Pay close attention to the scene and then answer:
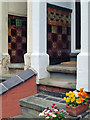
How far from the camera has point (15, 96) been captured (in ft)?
8.65

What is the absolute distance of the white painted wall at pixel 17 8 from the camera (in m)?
4.71

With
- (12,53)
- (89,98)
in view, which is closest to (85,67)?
(89,98)

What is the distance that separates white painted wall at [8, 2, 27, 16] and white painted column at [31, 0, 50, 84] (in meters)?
1.92

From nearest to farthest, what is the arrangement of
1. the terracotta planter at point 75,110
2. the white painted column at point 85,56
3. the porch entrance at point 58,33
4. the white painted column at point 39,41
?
1. the terracotta planter at point 75,110
2. the white painted column at point 85,56
3. the white painted column at point 39,41
4. the porch entrance at point 58,33

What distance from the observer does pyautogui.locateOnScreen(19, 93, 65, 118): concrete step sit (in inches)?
88.1

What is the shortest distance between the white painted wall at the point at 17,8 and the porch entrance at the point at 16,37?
0.40 ft

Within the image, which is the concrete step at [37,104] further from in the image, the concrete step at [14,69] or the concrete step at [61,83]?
the concrete step at [14,69]

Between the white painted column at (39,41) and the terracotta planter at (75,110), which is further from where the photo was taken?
the white painted column at (39,41)

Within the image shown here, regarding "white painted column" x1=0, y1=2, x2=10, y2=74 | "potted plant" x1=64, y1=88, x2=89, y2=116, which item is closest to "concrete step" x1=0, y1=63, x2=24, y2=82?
"white painted column" x1=0, y1=2, x2=10, y2=74

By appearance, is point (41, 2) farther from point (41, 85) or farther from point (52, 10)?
point (41, 85)

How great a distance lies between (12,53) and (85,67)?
9.92ft

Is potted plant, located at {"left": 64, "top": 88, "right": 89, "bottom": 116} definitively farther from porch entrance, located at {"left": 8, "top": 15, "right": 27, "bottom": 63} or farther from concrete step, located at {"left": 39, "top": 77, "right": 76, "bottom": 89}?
porch entrance, located at {"left": 8, "top": 15, "right": 27, "bottom": 63}

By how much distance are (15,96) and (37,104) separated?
53 cm

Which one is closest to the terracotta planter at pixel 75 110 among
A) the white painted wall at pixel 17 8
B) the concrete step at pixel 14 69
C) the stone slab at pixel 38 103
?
the stone slab at pixel 38 103
